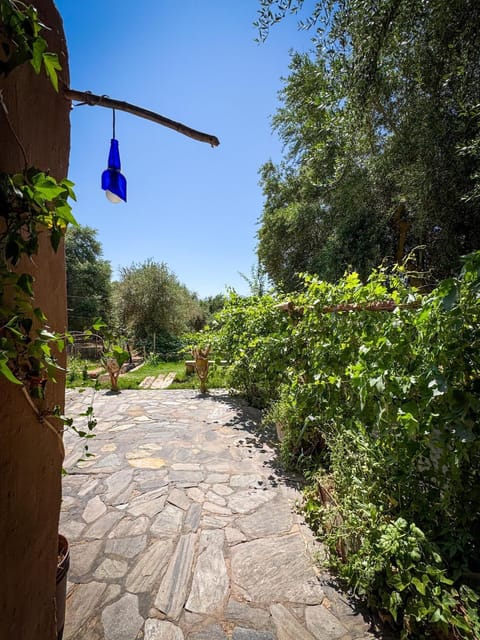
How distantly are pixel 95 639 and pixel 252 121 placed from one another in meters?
6.62

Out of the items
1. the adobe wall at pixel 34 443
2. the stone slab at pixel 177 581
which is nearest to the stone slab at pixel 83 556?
the stone slab at pixel 177 581

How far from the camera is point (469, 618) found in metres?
1.06

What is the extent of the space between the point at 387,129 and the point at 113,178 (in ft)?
21.2

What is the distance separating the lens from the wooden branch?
1079 millimetres

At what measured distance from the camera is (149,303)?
1364 centimetres

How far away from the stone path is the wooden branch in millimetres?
2316

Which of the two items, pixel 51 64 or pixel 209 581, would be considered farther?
pixel 209 581

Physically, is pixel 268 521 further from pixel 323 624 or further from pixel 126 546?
pixel 126 546

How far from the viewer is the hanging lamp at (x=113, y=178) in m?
1.32

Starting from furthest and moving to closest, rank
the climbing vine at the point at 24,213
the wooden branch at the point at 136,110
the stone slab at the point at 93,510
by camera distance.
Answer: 1. the stone slab at the point at 93,510
2. the wooden branch at the point at 136,110
3. the climbing vine at the point at 24,213

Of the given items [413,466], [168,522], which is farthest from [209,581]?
[413,466]

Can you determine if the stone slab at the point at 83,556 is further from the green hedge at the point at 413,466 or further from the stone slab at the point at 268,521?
the green hedge at the point at 413,466

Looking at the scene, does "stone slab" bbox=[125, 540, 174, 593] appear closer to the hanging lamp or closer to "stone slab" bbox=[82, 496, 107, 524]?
"stone slab" bbox=[82, 496, 107, 524]

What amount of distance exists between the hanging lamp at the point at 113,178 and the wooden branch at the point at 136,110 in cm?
21
